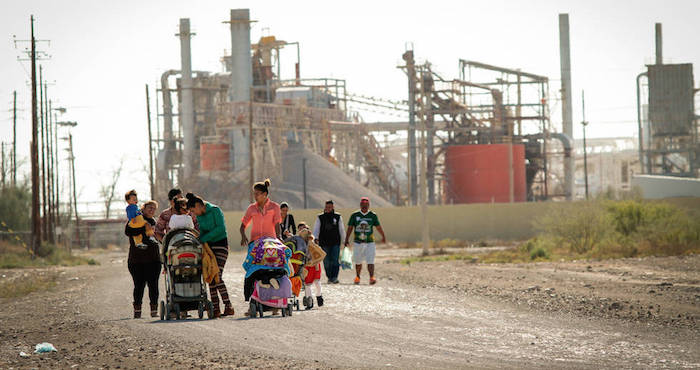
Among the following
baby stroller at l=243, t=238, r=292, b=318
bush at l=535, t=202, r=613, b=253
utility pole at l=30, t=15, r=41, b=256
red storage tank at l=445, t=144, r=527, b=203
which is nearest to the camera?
baby stroller at l=243, t=238, r=292, b=318

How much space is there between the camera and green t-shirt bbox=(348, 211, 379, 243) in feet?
→ 66.2

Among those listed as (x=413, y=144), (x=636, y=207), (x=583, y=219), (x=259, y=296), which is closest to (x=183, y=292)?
(x=259, y=296)

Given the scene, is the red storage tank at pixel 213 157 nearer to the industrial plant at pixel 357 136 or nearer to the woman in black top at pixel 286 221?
the industrial plant at pixel 357 136

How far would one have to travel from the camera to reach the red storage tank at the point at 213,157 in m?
69.8

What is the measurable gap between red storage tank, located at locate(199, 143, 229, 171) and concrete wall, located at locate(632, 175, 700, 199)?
89.0 ft

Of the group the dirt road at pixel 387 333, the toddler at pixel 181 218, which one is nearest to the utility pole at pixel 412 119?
the dirt road at pixel 387 333

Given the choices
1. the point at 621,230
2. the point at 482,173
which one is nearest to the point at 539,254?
the point at 621,230

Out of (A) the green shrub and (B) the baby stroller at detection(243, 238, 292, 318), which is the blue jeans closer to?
(B) the baby stroller at detection(243, 238, 292, 318)

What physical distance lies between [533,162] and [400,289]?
175ft

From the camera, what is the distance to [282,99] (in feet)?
238

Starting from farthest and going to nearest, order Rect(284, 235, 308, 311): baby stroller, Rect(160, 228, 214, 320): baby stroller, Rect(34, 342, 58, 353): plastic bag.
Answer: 1. Rect(284, 235, 308, 311): baby stroller
2. Rect(160, 228, 214, 320): baby stroller
3. Rect(34, 342, 58, 353): plastic bag

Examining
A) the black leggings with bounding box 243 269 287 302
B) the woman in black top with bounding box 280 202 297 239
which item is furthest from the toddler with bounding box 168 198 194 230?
the woman in black top with bounding box 280 202 297 239

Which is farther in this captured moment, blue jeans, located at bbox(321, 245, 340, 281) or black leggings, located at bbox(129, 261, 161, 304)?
blue jeans, located at bbox(321, 245, 340, 281)

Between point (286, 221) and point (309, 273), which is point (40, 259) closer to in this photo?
point (286, 221)
